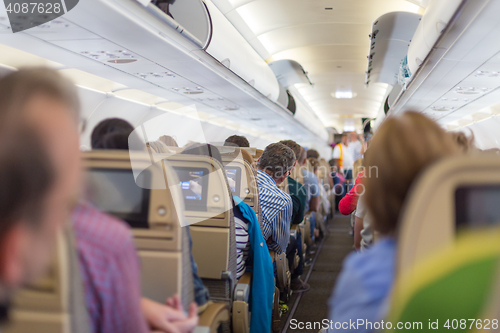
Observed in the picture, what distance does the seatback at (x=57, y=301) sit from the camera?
914 mm

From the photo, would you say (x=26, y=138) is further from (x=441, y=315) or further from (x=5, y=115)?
(x=441, y=315)

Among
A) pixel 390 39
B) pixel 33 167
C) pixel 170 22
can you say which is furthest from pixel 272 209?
pixel 390 39

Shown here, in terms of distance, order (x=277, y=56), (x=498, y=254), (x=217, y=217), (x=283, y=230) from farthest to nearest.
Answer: (x=277, y=56) → (x=283, y=230) → (x=217, y=217) → (x=498, y=254)

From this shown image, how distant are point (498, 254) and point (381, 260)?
30 cm

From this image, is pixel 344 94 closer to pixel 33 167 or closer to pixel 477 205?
pixel 477 205

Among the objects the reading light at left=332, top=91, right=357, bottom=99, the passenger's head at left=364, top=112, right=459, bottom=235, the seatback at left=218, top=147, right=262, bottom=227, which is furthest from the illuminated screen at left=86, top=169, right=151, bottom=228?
the reading light at left=332, top=91, right=357, bottom=99

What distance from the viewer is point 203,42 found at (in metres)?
4.04

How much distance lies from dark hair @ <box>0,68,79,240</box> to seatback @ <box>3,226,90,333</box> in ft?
0.34

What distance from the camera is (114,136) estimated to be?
121cm

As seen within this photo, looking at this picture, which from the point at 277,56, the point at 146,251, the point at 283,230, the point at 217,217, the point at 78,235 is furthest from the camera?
the point at 277,56

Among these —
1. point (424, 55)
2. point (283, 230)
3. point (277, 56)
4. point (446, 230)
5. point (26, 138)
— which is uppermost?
point (277, 56)

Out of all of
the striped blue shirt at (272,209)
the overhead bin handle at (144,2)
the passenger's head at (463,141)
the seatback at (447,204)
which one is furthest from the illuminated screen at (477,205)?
the overhead bin handle at (144,2)

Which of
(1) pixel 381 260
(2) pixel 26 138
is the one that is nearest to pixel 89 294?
(2) pixel 26 138

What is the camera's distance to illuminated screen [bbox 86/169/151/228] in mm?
1078
